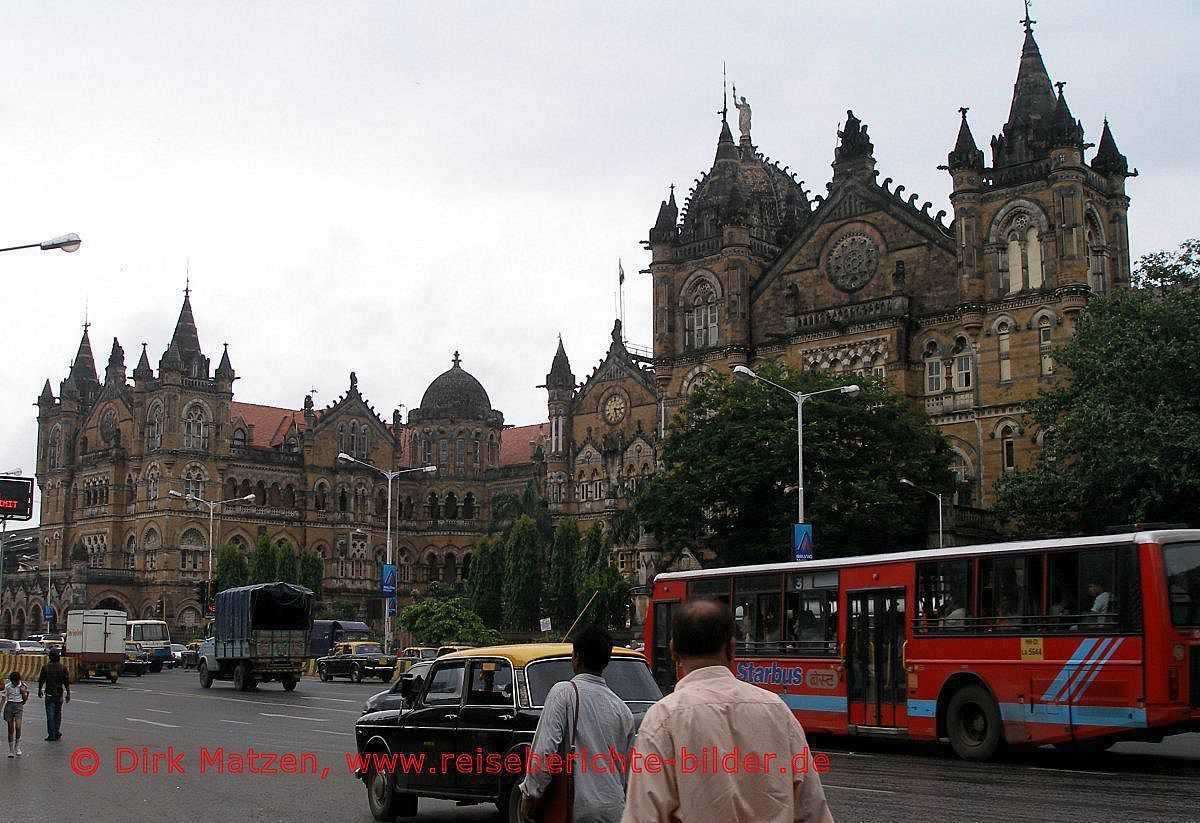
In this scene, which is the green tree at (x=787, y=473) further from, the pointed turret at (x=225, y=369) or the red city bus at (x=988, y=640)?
the pointed turret at (x=225, y=369)

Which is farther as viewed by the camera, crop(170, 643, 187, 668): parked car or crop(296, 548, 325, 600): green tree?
crop(296, 548, 325, 600): green tree

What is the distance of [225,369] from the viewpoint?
304 feet

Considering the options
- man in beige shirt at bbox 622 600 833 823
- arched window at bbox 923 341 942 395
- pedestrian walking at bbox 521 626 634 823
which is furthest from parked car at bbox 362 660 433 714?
arched window at bbox 923 341 942 395

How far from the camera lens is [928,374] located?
187ft

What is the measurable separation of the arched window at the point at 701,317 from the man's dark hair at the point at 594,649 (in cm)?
5658

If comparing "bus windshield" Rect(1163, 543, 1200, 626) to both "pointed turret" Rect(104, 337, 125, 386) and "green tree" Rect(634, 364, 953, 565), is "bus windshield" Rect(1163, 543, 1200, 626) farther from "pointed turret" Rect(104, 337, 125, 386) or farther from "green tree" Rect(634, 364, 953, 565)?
"pointed turret" Rect(104, 337, 125, 386)

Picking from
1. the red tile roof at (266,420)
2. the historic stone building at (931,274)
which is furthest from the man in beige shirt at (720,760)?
the red tile roof at (266,420)

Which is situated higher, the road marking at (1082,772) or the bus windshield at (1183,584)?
the bus windshield at (1183,584)

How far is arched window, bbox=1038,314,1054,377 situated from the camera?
52.4m

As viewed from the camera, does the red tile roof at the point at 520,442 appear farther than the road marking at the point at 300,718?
Yes

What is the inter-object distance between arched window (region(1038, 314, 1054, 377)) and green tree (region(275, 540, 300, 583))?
48440mm

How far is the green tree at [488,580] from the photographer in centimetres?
7481

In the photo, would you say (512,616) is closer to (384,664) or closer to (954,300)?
(384,664)

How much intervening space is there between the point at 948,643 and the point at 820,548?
25.8m
